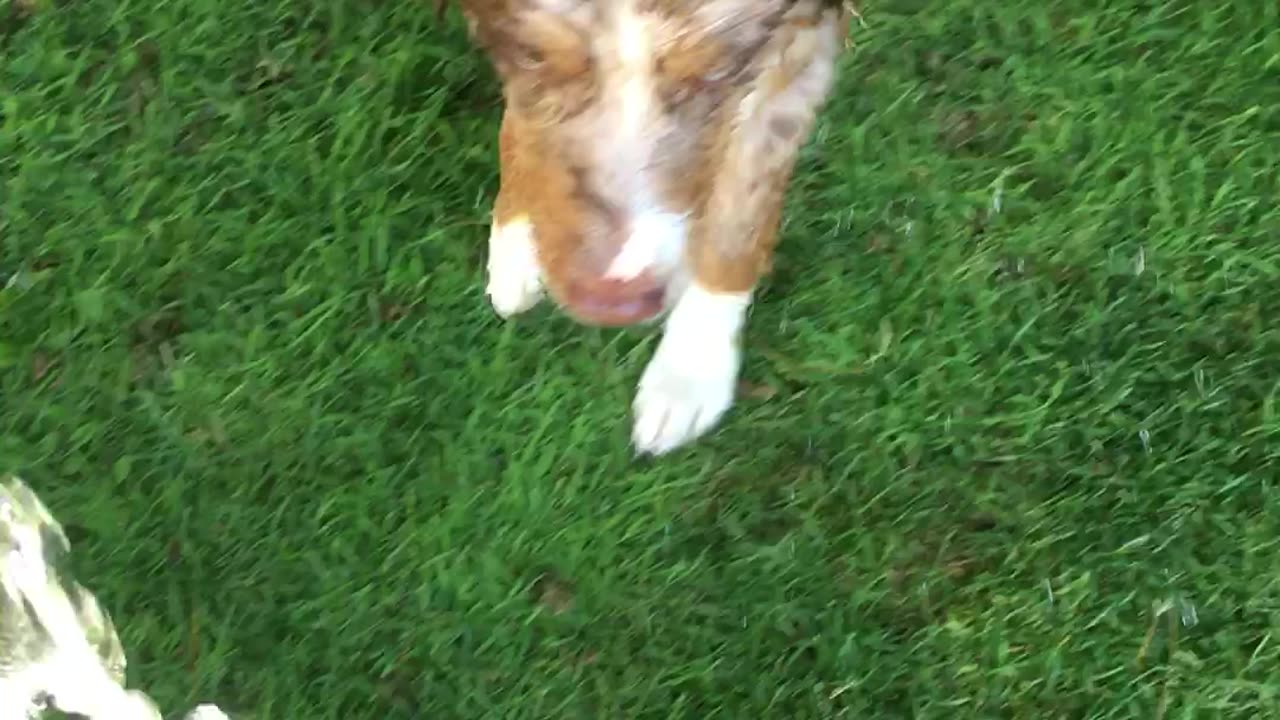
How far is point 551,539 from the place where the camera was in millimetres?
2656

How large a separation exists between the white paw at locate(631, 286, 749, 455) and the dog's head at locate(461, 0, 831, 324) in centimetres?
45

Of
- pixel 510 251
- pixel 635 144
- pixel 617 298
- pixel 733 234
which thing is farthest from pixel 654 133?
pixel 510 251

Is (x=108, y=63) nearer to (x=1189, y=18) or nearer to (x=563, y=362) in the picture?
(x=563, y=362)

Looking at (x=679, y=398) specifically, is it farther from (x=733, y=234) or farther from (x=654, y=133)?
(x=654, y=133)

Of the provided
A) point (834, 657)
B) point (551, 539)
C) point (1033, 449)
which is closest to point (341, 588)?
point (551, 539)

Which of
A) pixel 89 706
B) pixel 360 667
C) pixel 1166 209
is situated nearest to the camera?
pixel 89 706

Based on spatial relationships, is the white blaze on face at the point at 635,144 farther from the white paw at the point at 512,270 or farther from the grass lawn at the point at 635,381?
the grass lawn at the point at 635,381

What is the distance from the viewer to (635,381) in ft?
8.87

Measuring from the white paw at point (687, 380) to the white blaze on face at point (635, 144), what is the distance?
510 mm

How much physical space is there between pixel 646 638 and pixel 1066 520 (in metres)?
0.79

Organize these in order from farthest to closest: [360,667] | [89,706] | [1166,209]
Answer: [1166,209]
[360,667]
[89,706]

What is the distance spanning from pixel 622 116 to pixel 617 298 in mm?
288

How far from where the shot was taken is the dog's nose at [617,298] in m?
2.02

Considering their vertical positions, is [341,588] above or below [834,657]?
above
